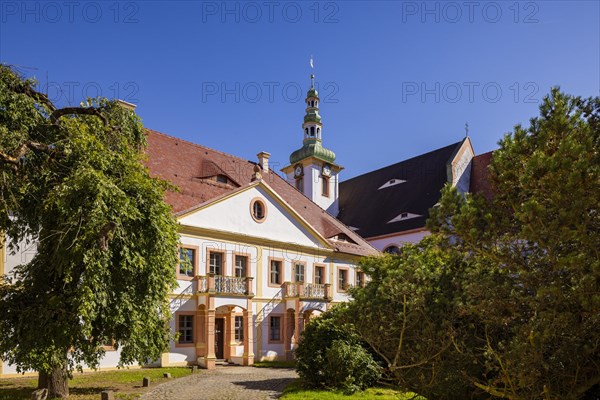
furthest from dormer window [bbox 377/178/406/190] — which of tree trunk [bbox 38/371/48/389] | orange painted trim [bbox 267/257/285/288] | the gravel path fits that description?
tree trunk [bbox 38/371/48/389]

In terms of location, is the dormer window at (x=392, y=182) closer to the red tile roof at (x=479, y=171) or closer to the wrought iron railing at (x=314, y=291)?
the red tile roof at (x=479, y=171)

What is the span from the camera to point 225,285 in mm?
23453

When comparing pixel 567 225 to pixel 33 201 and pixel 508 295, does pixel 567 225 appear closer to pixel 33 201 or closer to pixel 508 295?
pixel 508 295

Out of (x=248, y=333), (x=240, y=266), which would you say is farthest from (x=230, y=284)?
(x=248, y=333)

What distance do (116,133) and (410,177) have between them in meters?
31.2

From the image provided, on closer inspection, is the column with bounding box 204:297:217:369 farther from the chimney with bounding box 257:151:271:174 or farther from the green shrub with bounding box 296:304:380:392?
the chimney with bounding box 257:151:271:174

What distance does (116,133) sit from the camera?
13.9 m

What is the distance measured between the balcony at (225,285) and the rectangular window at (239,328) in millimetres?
2178

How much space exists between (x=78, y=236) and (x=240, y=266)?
46.4 feet

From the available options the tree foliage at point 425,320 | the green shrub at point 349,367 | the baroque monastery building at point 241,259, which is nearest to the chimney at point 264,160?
the baroque monastery building at point 241,259

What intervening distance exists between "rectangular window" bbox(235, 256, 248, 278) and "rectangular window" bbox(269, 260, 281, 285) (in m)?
1.84

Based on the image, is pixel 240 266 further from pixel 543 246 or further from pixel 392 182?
pixel 392 182

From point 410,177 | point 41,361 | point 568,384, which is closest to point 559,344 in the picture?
point 568,384

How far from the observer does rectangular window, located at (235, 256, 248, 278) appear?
2525 centimetres
